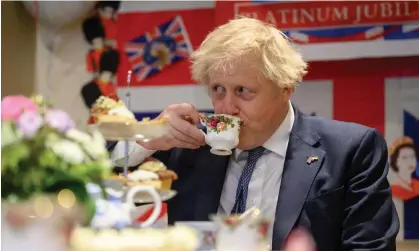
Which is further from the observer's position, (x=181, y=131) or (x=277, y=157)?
(x=277, y=157)

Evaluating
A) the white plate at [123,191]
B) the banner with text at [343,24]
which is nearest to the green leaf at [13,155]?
the white plate at [123,191]

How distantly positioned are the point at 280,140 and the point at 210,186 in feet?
0.79

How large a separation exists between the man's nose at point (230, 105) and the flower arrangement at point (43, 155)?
818 mm

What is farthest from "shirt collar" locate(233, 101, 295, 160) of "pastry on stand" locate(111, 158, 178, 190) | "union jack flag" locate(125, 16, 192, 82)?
"union jack flag" locate(125, 16, 192, 82)

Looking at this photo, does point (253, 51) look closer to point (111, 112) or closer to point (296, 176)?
point (296, 176)

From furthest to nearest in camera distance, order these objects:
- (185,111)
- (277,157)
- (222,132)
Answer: (277,157), (185,111), (222,132)

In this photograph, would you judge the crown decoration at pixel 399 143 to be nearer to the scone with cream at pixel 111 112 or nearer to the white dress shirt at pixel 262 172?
the white dress shirt at pixel 262 172

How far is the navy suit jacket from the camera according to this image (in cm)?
162

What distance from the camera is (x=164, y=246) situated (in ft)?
2.49

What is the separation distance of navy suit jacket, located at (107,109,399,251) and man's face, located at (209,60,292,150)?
0.13 meters

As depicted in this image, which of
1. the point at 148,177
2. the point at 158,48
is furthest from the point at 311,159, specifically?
the point at 158,48

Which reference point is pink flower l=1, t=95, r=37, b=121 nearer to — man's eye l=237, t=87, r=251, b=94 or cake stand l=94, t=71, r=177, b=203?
cake stand l=94, t=71, r=177, b=203

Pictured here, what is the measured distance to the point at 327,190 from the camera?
1.69 m

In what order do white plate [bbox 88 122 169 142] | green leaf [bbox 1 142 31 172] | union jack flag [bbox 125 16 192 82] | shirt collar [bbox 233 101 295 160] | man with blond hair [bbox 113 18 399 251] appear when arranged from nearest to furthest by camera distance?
green leaf [bbox 1 142 31 172] < white plate [bbox 88 122 169 142] < man with blond hair [bbox 113 18 399 251] < shirt collar [bbox 233 101 295 160] < union jack flag [bbox 125 16 192 82]
